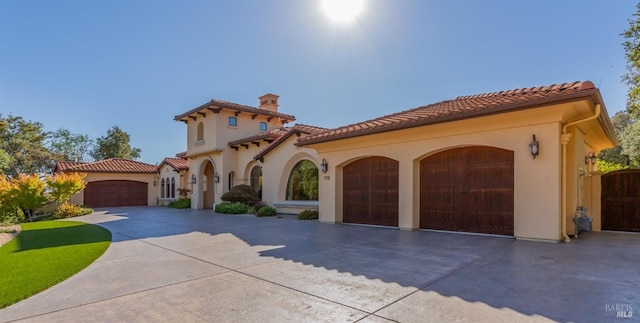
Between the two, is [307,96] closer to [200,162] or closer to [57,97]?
[200,162]

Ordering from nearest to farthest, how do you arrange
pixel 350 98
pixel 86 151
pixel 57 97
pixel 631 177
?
pixel 631 177 < pixel 350 98 < pixel 57 97 < pixel 86 151

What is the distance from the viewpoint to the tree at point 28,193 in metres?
17.9

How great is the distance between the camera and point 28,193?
18.0 metres

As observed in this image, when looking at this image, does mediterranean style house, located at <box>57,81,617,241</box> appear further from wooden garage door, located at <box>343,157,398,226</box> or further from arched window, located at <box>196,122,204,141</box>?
arched window, located at <box>196,122,204,141</box>

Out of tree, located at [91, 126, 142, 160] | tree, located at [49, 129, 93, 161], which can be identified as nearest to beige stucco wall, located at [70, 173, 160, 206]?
tree, located at [91, 126, 142, 160]

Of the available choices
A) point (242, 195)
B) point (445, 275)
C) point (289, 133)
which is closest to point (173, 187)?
point (242, 195)

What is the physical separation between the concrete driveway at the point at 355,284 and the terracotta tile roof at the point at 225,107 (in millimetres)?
13868

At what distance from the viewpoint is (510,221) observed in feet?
28.5

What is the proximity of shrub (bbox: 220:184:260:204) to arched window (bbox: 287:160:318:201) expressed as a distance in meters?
2.49

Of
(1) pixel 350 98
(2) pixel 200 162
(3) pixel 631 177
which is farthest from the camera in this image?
(2) pixel 200 162

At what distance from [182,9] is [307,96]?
28.4ft

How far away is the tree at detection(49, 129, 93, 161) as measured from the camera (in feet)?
151

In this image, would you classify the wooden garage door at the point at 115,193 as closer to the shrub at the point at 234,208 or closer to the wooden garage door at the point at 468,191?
the shrub at the point at 234,208

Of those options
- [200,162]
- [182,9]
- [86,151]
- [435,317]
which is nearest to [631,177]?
[435,317]
